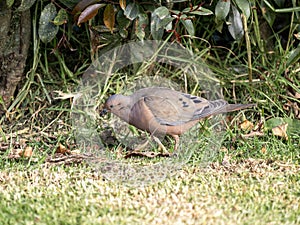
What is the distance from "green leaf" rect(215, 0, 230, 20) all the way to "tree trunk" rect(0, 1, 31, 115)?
1233 mm

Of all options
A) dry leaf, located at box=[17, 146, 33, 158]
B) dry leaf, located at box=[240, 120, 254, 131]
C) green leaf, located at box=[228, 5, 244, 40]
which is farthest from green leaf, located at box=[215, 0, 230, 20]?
dry leaf, located at box=[17, 146, 33, 158]

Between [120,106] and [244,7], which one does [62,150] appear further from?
[244,7]

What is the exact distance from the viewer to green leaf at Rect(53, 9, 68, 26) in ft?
12.5

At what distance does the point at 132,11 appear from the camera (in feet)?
12.5

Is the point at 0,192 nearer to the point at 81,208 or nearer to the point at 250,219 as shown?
the point at 81,208

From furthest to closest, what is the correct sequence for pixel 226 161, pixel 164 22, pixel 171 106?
pixel 164 22
pixel 171 106
pixel 226 161

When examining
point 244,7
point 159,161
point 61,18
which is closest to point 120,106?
point 159,161

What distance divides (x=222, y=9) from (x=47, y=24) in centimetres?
111

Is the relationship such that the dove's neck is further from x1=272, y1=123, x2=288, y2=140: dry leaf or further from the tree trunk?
x1=272, y1=123, x2=288, y2=140: dry leaf

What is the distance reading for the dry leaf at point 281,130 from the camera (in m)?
3.90

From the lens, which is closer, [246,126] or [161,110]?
[161,110]

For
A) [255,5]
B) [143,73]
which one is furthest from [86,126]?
[255,5]

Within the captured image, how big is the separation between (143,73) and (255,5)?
3.04ft

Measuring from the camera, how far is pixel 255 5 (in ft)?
14.3
